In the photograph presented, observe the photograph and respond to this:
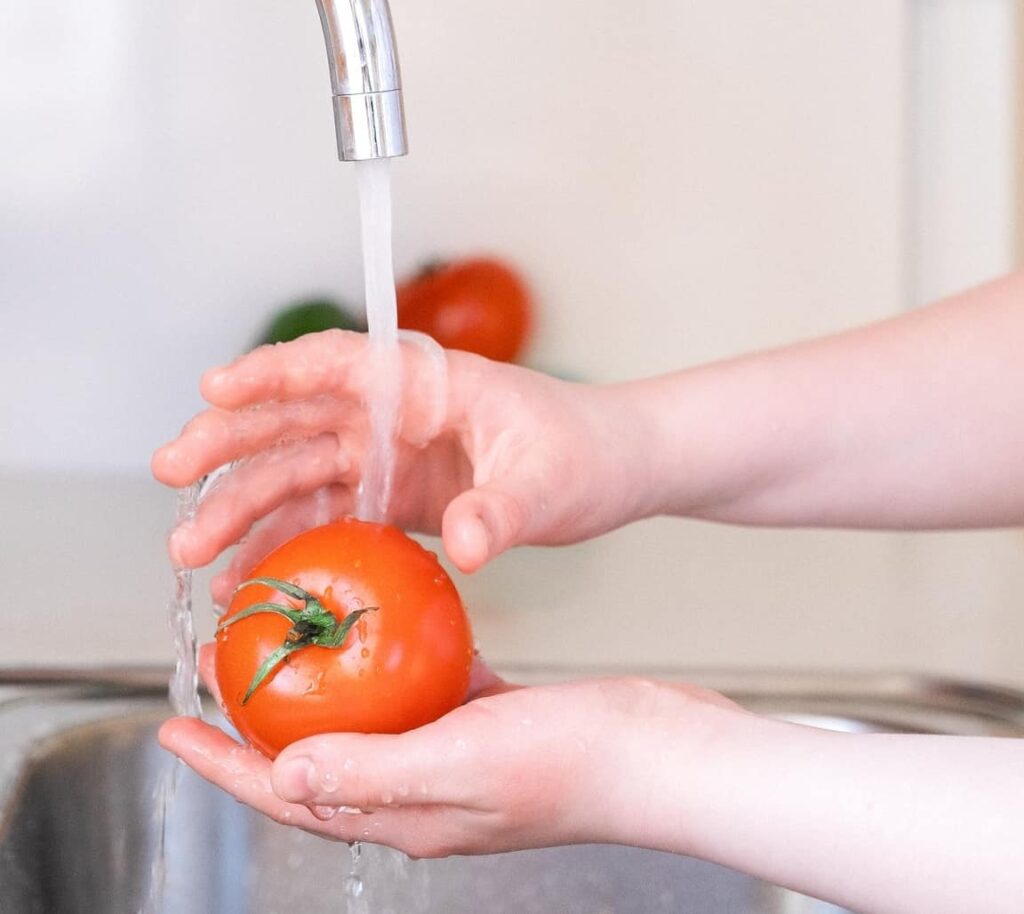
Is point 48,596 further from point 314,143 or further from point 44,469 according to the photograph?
point 314,143

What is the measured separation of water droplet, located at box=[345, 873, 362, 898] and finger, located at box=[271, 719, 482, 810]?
240 mm

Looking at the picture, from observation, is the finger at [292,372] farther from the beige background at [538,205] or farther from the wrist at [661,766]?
the beige background at [538,205]

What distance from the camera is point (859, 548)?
118 cm

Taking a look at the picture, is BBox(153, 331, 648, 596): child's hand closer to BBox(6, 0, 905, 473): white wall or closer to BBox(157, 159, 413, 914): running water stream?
BBox(157, 159, 413, 914): running water stream

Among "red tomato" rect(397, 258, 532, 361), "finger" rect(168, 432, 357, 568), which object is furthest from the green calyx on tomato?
"red tomato" rect(397, 258, 532, 361)

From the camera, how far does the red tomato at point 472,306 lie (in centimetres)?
117

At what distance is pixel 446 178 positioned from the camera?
46.6 inches

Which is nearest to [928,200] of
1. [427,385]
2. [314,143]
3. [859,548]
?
[859,548]

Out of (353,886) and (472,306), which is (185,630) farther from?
(472,306)

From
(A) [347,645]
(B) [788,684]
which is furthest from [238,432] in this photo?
(B) [788,684]

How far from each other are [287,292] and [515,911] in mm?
573

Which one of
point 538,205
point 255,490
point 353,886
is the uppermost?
point 538,205

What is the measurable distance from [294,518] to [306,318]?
0.42 meters

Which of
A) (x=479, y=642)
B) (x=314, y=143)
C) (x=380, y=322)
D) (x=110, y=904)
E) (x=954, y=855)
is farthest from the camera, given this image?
(x=314, y=143)
